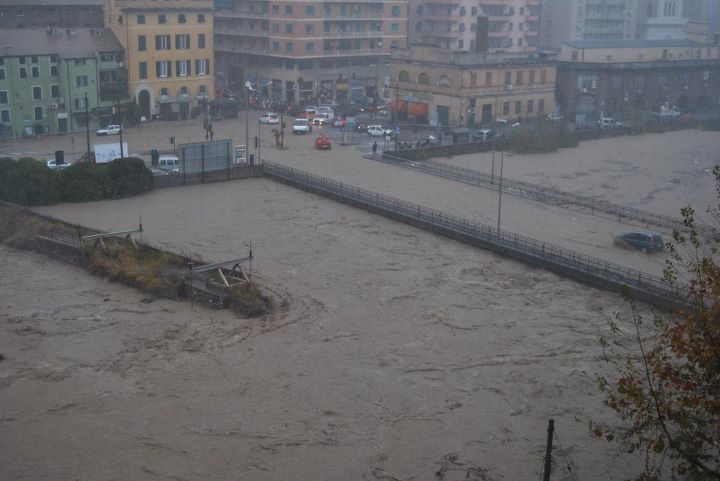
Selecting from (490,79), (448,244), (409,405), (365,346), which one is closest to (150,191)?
(448,244)

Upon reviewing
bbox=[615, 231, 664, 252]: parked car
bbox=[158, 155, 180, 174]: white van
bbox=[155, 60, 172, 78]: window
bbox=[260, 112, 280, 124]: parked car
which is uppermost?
bbox=[155, 60, 172, 78]: window

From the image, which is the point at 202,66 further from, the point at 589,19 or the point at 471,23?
the point at 589,19

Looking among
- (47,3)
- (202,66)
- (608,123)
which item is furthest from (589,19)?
(47,3)

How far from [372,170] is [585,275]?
44.1ft

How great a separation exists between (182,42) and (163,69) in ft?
5.70

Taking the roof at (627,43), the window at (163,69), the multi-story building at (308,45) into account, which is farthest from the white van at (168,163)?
the roof at (627,43)

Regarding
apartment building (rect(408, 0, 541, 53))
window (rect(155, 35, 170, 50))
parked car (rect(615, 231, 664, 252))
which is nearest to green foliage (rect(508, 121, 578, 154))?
parked car (rect(615, 231, 664, 252))

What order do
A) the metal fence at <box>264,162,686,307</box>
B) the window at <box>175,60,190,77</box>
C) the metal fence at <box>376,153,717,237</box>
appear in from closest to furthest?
the metal fence at <box>264,162,686,307</box>
the metal fence at <box>376,153,717,237</box>
the window at <box>175,60,190,77</box>

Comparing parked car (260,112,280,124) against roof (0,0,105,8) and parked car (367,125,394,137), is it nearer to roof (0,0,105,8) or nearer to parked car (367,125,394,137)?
parked car (367,125,394,137)

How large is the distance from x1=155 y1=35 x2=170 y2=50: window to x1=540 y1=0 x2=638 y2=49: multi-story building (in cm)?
2965

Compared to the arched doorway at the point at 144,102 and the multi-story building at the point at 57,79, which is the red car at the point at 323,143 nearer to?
the multi-story building at the point at 57,79

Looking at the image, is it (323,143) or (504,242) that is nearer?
(504,242)

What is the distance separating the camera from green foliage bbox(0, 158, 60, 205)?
27531mm

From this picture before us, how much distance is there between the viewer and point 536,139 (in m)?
38.7
